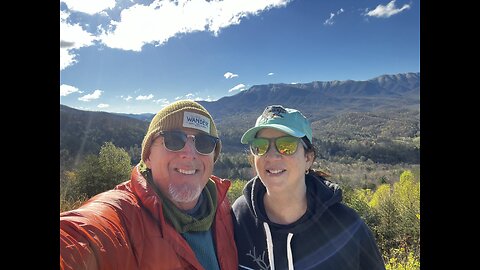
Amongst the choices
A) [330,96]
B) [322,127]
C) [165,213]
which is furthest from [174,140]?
[330,96]

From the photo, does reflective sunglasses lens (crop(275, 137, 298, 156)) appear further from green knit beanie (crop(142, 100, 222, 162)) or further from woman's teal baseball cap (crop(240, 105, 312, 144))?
green knit beanie (crop(142, 100, 222, 162))

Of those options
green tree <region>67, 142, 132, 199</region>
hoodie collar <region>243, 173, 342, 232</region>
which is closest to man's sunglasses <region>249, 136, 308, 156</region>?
hoodie collar <region>243, 173, 342, 232</region>

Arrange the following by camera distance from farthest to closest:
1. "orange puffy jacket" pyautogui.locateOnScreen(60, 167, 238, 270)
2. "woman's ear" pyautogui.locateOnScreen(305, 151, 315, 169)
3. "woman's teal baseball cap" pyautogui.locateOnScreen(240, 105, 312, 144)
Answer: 1. "woman's ear" pyautogui.locateOnScreen(305, 151, 315, 169)
2. "woman's teal baseball cap" pyautogui.locateOnScreen(240, 105, 312, 144)
3. "orange puffy jacket" pyautogui.locateOnScreen(60, 167, 238, 270)

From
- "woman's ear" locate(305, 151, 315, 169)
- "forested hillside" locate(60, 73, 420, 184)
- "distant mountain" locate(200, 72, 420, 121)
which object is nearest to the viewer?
"woman's ear" locate(305, 151, 315, 169)

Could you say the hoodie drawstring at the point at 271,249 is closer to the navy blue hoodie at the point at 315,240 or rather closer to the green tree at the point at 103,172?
the navy blue hoodie at the point at 315,240

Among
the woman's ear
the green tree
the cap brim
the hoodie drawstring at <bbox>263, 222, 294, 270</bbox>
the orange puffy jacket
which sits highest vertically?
the cap brim

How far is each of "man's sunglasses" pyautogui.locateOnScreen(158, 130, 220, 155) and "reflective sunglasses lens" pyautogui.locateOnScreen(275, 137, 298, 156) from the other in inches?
19.3

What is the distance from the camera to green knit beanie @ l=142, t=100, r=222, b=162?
2.53 meters

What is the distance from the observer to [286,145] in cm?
269

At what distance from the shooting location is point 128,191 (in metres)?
2.28
